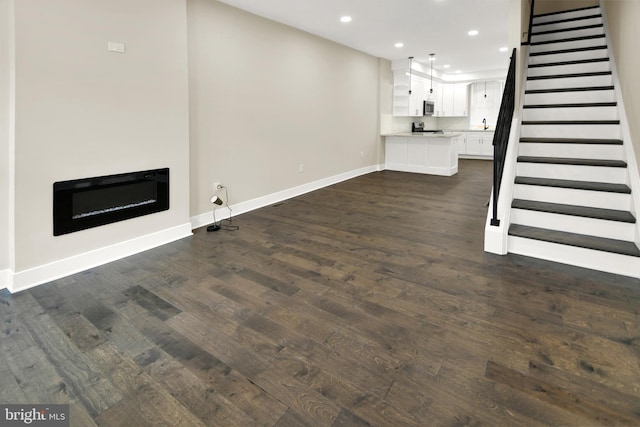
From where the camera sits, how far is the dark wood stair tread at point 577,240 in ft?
9.59

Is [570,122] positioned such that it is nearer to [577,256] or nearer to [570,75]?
[570,75]

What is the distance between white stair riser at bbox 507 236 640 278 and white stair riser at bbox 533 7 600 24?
4.54 metres

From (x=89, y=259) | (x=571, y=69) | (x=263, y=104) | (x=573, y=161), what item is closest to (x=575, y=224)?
(x=573, y=161)

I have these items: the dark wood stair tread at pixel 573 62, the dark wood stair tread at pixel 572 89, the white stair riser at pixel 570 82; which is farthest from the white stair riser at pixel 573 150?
the dark wood stair tread at pixel 573 62

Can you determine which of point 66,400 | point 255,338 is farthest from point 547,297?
point 66,400

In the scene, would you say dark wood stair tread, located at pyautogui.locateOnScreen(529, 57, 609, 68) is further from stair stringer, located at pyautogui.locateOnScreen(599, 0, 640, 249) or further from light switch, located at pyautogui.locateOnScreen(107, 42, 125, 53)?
light switch, located at pyautogui.locateOnScreen(107, 42, 125, 53)

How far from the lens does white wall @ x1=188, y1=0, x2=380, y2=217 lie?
170 inches

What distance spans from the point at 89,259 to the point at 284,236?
1.82 metres

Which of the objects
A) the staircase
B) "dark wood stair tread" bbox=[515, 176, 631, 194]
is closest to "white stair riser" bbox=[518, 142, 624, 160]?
the staircase

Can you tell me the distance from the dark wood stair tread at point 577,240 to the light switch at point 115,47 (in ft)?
12.7

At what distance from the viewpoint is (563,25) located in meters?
5.60

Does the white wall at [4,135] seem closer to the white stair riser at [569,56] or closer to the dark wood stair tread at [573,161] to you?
the dark wood stair tread at [573,161]

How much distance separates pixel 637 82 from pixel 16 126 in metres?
5.19

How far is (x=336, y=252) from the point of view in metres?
3.50
